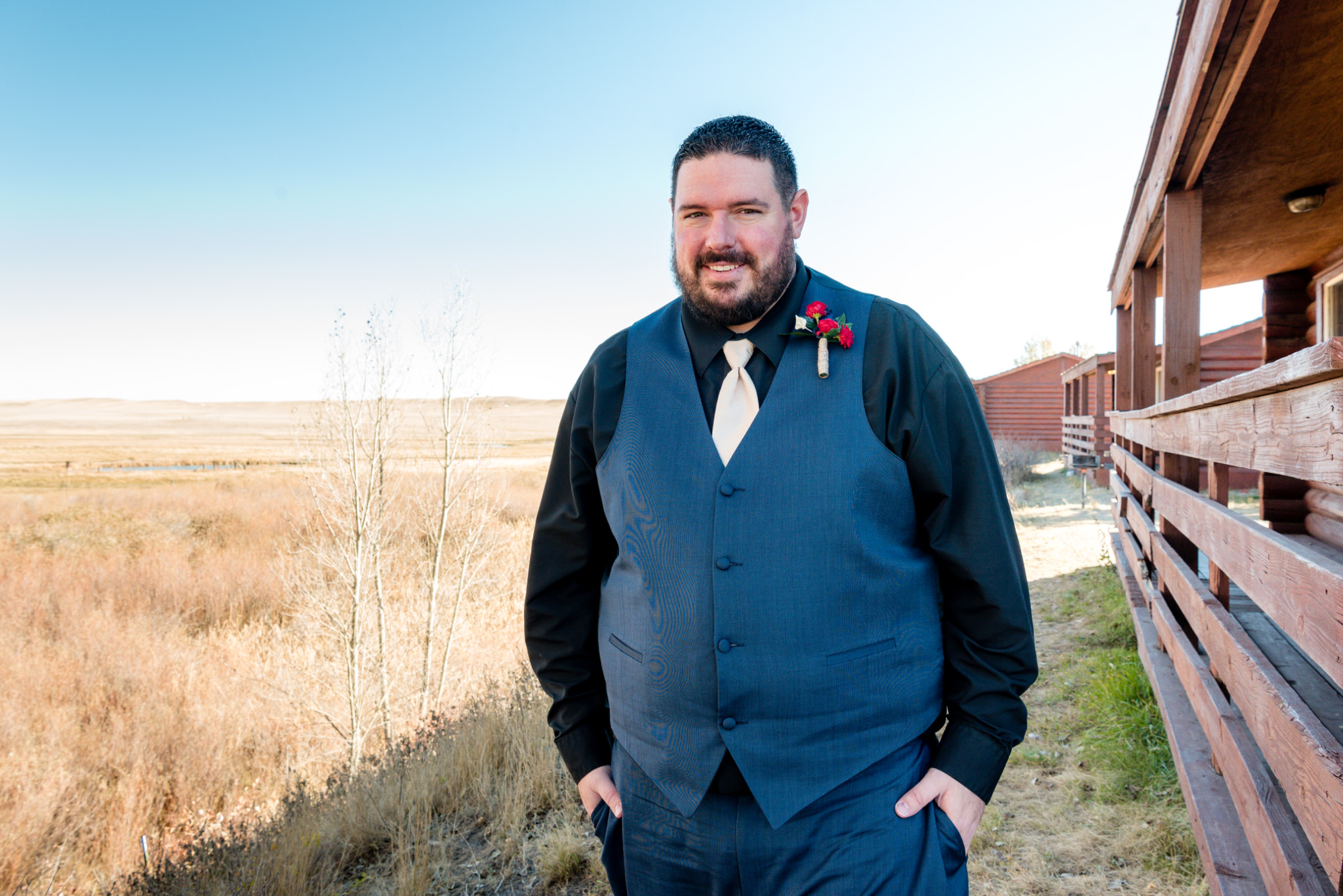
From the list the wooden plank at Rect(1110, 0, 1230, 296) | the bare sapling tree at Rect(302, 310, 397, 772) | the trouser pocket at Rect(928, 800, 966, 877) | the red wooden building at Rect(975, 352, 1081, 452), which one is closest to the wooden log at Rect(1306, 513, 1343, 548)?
the wooden plank at Rect(1110, 0, 1230, 296)

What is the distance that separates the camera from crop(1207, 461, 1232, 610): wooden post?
2.74 metres

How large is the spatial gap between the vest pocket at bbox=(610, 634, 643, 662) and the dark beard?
0.76 metres

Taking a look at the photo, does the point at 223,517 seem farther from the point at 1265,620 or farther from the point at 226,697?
the point at 1265,620

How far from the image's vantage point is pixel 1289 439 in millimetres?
1417

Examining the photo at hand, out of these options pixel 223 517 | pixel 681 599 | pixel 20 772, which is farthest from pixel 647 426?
pixel 223 517

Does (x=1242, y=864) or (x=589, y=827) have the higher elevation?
(x=1242, y=864)

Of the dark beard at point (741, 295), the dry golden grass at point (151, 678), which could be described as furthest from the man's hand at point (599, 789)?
the dry golden grass at point (151, 678)

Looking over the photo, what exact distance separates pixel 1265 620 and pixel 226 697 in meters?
12.6

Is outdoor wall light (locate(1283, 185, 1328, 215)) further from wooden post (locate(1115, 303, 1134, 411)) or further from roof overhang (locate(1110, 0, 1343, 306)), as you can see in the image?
wooden post (locate(1115, 303, 1134, 411))

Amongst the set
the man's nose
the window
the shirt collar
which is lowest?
the shirt collar

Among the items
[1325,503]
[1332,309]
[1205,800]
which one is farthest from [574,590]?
[1332,309]

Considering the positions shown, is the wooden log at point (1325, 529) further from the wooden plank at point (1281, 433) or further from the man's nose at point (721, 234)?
the man's nose at point (721, 234)

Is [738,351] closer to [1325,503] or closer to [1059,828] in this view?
[1059,828]

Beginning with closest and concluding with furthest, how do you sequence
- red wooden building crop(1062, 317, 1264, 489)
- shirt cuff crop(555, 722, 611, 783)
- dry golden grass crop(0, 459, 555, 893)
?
shirt cuff crop(555, 722, 611, 783)
dry golden grass crop(0, 459, 555, 893)
red wooden building crop(1062, 317, 1264, 489)
